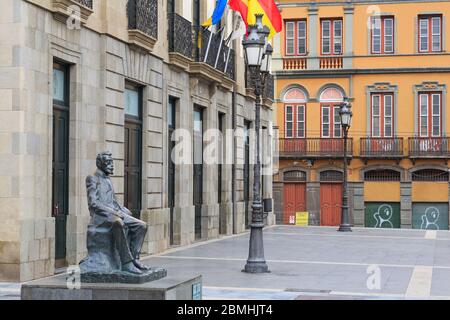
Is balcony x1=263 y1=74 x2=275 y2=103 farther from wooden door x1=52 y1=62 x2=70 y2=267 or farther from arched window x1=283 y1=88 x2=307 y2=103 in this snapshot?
wooden door x1=52 y1=62 x2=70 y2=267

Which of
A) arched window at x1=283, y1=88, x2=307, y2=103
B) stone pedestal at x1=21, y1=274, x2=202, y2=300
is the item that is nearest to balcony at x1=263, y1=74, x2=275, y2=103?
arched window at x1=283, y1=88, x2=307, y2=103

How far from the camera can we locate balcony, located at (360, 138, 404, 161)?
4081 cm

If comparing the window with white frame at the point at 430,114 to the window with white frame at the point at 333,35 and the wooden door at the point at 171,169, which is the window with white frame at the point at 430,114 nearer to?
the window with white frame at the point at 333,35

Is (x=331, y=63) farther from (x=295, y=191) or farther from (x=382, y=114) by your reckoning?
(x=295, y=191)

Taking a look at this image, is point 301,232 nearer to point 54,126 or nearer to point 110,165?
point 54,126

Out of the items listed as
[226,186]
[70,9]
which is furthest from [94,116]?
[226,186]

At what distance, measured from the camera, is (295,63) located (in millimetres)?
42750

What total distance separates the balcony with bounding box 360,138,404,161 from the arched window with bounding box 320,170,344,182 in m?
1.63

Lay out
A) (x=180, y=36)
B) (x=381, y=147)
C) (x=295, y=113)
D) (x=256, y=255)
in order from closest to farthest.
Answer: (x=256, y=255), (x=180, y=36), (x=381, y=147), (x=295, y=113)

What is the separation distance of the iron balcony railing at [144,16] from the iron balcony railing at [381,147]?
22912 mm

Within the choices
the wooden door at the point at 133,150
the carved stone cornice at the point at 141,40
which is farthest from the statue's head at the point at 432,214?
the carved stone cornice at the point at 141,40

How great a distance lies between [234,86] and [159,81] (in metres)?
7.89

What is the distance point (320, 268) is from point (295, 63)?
26.7 m

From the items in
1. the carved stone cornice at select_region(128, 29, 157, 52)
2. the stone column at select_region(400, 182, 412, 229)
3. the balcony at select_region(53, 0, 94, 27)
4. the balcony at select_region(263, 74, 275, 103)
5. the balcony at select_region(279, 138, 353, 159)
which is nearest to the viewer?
the balcony at select_region(53, 0, 94, 27)
